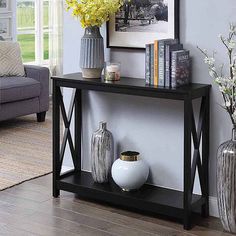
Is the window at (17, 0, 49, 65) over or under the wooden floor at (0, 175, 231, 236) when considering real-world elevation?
over

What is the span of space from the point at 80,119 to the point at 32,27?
378cm

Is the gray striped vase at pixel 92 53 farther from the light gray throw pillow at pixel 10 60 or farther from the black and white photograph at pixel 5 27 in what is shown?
the black and white photograph at pixel 5 27

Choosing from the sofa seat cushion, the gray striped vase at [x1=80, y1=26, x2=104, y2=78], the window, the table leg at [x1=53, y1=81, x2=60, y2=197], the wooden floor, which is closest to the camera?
the wooden floor

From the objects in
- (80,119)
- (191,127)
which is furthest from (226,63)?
(80,119)

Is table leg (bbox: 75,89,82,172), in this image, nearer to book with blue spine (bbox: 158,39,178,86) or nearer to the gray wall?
the gray wall

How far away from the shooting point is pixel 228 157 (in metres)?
3.32

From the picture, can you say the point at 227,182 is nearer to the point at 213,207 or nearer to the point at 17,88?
the point at 213,207

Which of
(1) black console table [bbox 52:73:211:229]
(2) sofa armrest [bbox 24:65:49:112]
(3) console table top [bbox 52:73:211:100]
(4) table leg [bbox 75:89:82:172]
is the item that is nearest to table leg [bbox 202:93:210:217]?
(1) black console table [bbox 52:73:211:229]

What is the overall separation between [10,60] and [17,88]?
18.8 inches

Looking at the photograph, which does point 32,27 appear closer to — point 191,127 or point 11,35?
point 11,35

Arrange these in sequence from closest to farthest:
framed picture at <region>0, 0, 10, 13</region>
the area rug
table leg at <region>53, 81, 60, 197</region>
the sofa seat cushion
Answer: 1. table leg at <region>53, 81, 60, 197</region>
2. the area rug
3. the sofa seat cushion
4. framed picture at <region>0, 0, 10, 13</region>

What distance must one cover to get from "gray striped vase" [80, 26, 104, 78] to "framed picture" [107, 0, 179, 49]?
0.45 feet

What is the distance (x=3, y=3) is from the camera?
23.5 feet

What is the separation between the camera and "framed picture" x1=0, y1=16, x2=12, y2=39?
23.5 ft
